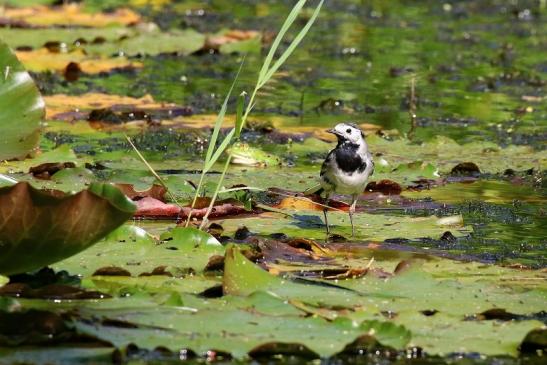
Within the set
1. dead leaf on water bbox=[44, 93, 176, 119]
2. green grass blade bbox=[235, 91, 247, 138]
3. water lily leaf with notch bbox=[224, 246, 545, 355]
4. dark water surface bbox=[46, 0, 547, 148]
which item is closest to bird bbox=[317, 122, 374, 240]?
green grass blade bbox=[235, 91, 247, 138]

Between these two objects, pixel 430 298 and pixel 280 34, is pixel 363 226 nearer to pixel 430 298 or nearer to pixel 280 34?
pixel 280 34

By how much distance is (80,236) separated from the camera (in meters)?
4.03

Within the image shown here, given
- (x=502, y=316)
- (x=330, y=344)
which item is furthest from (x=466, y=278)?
(x=330, y=344)

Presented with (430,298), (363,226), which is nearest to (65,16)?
(363,226)

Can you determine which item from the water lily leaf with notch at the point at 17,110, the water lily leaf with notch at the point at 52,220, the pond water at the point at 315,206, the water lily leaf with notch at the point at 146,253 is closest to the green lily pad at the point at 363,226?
the pond water at the point at 315,206

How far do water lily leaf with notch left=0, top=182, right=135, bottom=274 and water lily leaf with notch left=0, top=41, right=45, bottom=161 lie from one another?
1.12 meters

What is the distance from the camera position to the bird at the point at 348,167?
604cm

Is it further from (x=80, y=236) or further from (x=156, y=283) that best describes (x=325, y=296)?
(x=80, y=236)

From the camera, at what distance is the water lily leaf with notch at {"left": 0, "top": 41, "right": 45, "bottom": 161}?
16.4ft

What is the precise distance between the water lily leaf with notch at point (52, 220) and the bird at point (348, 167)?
1.99 metres

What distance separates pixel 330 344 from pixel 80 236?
0.83 metres

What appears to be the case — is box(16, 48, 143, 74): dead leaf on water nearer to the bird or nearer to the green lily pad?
the bird

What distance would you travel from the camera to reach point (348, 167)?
604 centimetres

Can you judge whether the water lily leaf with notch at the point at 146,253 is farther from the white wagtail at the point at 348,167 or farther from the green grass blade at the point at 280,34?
the white wagtail at the point at 348,167
